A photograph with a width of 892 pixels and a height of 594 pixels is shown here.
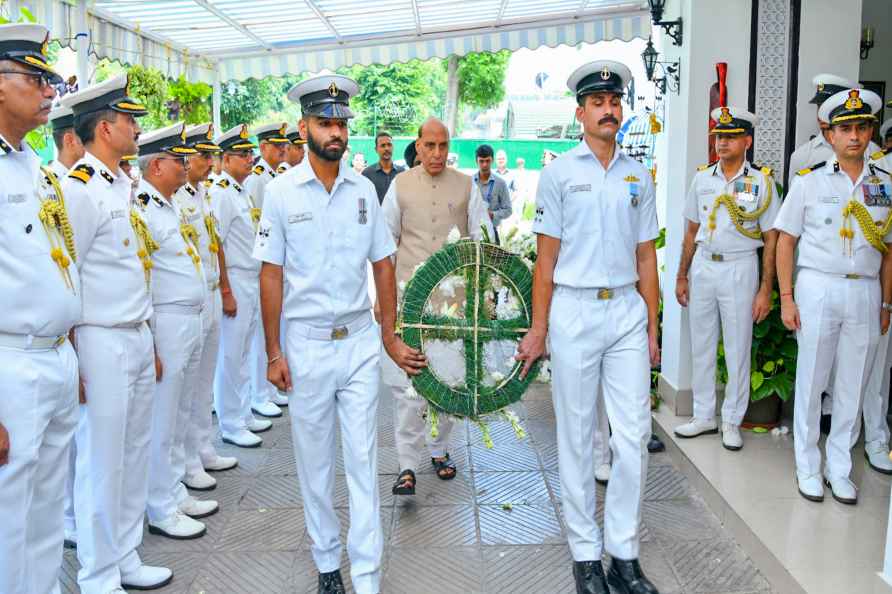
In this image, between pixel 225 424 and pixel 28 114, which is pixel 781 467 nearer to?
pixel 225 424

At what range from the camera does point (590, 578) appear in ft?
12.4

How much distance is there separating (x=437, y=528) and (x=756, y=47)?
4067mm

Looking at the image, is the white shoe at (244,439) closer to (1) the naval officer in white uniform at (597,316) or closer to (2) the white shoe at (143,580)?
(2) the white shoe at (143,580)

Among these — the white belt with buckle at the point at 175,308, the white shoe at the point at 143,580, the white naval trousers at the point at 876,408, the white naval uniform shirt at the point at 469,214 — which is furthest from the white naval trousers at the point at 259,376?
the white naval trousers at the point at 876,408

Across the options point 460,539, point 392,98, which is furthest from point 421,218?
point 392,98

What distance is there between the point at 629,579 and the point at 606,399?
0.82 meters

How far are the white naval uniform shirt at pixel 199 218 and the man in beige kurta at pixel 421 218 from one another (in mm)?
1250

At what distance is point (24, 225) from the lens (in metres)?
2.85

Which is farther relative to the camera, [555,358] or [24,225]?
[555,358]

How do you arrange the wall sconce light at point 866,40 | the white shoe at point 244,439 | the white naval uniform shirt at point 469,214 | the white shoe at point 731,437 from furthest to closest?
the wall sconce light at point 866,40
the white shoe at point 244,439
the white shoe at point 731,437
the white naval uniform shirt at point 469,214

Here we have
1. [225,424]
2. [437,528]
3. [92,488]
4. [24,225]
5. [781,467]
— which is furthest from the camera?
[225,424]

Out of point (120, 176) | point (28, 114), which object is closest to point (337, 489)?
point (120, 176)

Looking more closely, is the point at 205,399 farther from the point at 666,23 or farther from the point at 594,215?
the point at 666,23

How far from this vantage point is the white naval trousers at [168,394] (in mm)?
4484
